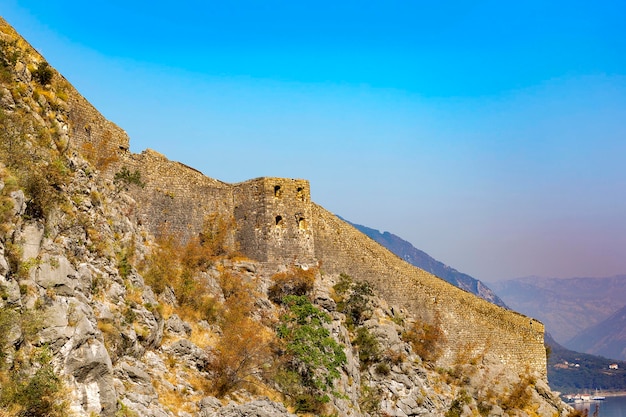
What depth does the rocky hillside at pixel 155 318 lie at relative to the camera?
12289mm

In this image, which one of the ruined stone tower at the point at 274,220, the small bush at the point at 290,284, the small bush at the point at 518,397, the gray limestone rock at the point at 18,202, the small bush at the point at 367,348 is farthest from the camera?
the small bush at the point at 518,397

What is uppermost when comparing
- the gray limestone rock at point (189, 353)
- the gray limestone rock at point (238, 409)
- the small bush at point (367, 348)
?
the small bush at point (367, 348)

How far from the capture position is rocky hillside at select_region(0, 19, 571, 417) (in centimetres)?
1229

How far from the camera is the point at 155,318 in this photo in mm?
17156

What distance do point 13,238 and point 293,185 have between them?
53.6 ft

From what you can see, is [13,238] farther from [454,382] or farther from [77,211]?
[454,382]

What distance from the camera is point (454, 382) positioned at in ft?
101

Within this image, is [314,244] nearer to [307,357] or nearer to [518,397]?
[307,357]

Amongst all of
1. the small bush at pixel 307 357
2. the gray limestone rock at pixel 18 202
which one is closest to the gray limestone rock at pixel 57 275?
the gray limestone rock at pixel 18 202

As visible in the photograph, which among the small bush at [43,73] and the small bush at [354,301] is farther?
the small bush at [354,301]

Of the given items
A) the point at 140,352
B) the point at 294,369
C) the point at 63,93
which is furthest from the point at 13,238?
the point at 294,369

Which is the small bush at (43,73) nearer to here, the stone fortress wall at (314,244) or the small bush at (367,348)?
the stone fortress wall at (314,244)

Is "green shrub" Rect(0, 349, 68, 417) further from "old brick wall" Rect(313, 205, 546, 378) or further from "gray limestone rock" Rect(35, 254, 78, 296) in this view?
"old brick wall" Rect(313, 205, 546, 378)

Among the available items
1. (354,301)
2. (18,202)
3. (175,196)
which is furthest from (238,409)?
(354,301)
